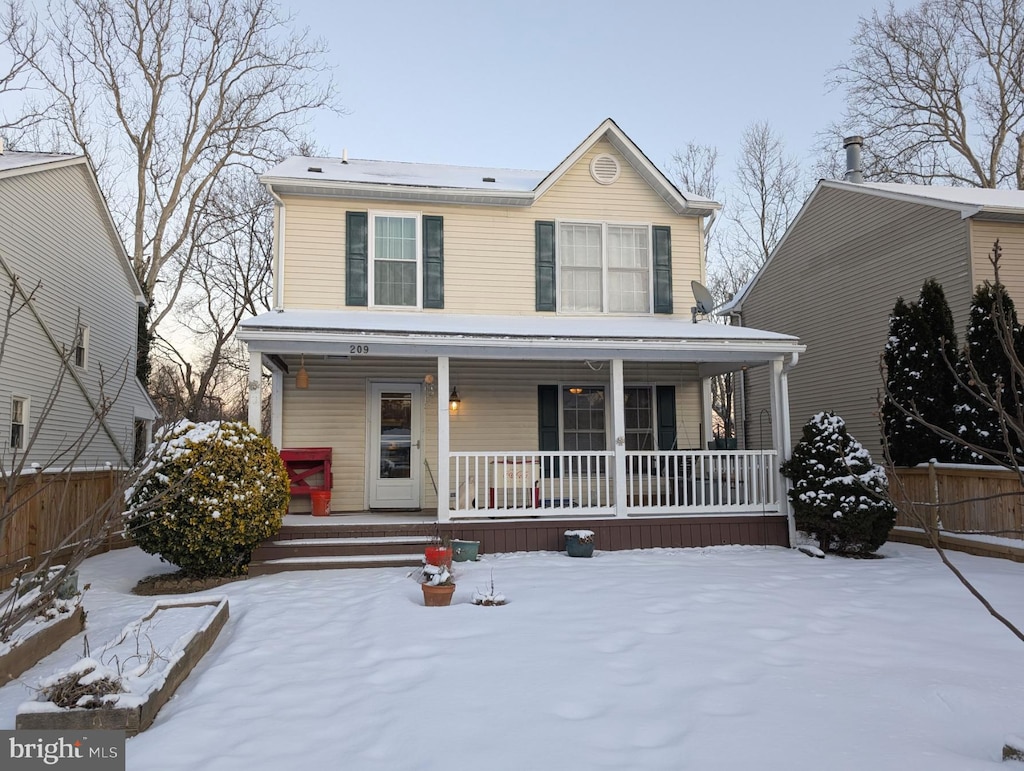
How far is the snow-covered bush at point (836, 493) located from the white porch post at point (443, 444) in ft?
15.4

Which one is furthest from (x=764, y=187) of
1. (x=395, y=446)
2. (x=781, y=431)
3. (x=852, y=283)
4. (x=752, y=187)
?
(x=395, y=446)

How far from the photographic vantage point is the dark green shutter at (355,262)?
1033 centimetres

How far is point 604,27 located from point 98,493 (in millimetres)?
13866

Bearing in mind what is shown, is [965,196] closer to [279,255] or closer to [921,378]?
[921,378]

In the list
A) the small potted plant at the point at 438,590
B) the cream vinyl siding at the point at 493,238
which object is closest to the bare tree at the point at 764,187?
the cream vinyl siding at the point at 493,238

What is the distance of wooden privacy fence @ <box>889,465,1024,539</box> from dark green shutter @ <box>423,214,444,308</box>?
6854mm

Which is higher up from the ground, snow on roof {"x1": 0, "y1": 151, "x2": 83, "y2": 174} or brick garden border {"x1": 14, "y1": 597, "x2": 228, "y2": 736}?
snow on roof {"x1": 0, "y1": 151, "x2": 83, "y2": 174}

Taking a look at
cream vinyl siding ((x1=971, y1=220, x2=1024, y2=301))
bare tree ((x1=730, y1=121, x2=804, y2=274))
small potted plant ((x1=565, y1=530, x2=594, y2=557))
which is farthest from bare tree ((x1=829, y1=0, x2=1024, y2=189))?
small potted plant ((x1=565, y1=530, x2=594, y2=557))

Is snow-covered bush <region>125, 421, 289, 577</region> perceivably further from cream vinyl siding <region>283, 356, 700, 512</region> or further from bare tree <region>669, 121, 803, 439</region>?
bare tree <region>669, 121, 803, 439</region>

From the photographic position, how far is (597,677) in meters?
4.29

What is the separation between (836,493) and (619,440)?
283cm

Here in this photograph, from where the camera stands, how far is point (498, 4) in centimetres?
1522

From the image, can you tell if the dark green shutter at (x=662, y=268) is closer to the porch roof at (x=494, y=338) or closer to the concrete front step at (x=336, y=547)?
the porch roof at (x=494, y=338)

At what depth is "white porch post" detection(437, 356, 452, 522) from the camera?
8344 mm
